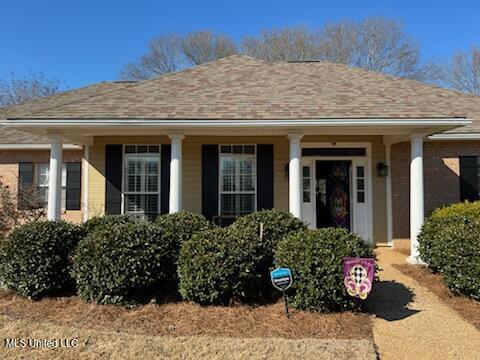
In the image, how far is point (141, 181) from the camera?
31.4 ft

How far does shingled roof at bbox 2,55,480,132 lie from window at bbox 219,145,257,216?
4.76ft

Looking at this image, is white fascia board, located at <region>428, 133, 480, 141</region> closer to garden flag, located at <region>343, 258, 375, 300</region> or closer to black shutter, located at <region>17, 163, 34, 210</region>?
garden flag, located at <region>343, 258, 375, 300</region>

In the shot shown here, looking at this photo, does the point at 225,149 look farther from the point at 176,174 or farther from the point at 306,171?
the point at 306,171

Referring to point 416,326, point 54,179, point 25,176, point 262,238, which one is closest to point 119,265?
point 262,238

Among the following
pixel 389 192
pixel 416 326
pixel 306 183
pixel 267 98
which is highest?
pixel 267 98

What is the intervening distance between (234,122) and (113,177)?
389cm

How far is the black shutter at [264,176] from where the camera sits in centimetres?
941

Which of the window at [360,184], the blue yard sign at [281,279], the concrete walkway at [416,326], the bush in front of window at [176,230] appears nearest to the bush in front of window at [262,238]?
the blue yard sign at [281,279]

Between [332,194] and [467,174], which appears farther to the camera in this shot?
[332,194]

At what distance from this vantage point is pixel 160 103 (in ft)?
27.5

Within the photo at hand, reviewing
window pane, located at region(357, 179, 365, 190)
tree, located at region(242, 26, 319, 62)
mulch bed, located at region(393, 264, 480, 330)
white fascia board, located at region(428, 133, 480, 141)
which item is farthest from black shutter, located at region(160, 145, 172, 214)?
tree, located at region(242, 26, 319, 62)

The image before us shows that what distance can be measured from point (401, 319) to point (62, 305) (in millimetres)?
4530

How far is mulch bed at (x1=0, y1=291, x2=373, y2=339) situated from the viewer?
4414mm

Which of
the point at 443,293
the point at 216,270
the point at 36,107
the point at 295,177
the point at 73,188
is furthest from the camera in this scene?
the point at 36,107
